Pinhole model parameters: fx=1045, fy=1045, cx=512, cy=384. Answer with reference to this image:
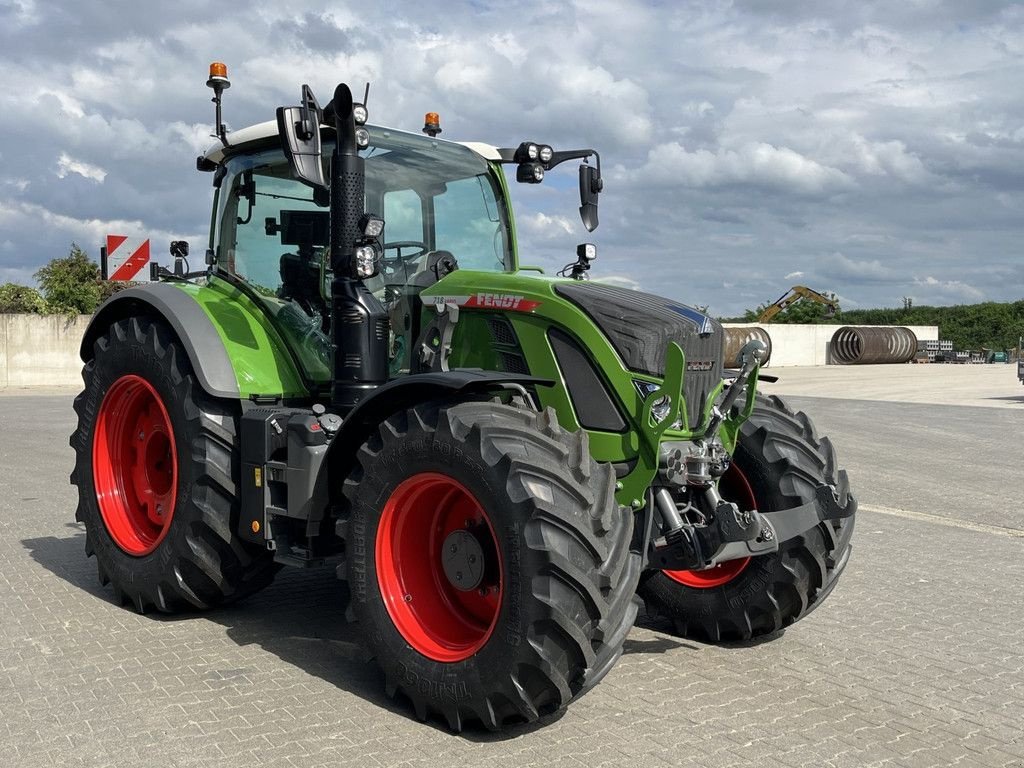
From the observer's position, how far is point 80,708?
4.15 meters

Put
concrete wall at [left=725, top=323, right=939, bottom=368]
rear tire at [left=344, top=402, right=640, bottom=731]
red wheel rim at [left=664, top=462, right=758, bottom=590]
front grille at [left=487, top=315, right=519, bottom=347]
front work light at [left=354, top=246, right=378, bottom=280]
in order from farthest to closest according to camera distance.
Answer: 1. concrete wall at [left=725, top=323, right=939, bottom=368]
2. red wheel rim at [left=664, top=462, right=758, bottom=590]
3. front work light at [left=354, top=246, right=378, bottom=280]
4. front grille at [left=487, top=315, right=519, bottom=347]
5. rear tire at [left=344, top=402, right=640, bottom=731]

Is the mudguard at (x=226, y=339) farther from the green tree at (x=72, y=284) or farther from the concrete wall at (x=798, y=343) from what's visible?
the concrete wall at (x=798, y=343)

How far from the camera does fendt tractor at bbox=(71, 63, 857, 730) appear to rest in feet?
12.7

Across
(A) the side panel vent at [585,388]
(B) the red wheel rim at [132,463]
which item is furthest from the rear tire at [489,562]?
(B) the red wheel rim at [132,463]

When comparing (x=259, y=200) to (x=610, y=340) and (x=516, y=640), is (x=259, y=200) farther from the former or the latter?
(x=516, y=640)

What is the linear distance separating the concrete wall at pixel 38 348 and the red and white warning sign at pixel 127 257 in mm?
9802

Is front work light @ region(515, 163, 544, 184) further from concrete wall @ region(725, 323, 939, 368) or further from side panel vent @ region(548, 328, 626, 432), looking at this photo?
concrete wall @ region(725, 323, 939, 368)

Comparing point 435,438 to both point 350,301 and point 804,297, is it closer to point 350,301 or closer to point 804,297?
point 350,301

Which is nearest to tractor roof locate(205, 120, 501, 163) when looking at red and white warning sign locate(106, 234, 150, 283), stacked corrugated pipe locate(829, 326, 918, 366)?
red and white warning sign locate(106, 234, 150, 283)

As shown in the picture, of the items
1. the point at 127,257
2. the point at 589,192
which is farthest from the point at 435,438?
the point at 127,257

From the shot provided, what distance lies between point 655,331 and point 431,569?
140 cm

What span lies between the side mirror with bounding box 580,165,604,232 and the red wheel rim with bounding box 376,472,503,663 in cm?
218

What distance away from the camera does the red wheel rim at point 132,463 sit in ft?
19.6

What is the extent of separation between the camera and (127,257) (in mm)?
15023
